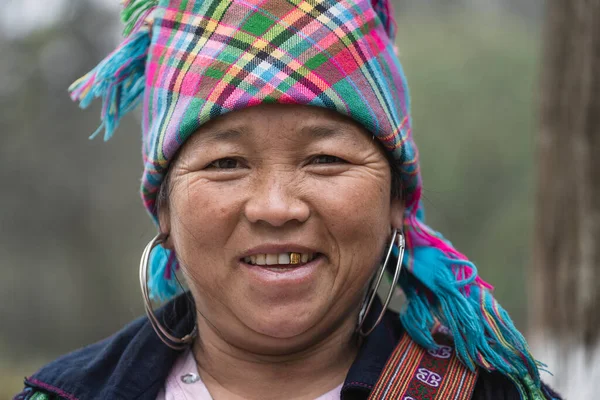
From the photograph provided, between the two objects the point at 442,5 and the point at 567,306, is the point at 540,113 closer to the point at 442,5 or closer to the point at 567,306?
the point at 567,306

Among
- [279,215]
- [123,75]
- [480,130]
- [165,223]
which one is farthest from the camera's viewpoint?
[480,130]

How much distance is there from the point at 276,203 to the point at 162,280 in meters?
0.85

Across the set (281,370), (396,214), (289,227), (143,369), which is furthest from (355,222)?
(143,369)

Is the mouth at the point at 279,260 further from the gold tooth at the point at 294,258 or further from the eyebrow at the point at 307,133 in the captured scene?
the eyebrow at the point at 307,133

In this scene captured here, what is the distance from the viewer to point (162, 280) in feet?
8.66

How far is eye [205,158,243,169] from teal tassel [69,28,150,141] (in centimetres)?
50

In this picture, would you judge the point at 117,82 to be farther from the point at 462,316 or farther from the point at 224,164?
the point at 462,316

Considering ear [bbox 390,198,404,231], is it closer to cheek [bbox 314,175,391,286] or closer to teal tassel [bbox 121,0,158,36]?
cheek [bbox 314,175,391,286]

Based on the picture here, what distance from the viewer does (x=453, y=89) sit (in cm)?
1482

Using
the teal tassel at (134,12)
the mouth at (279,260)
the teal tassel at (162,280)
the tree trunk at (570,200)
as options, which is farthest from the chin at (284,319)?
the tree trunk at (570,200)

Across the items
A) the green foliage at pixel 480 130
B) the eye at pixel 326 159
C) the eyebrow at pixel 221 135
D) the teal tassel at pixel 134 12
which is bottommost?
the green foliage at pixel 480 130

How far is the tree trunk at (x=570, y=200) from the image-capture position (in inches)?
127

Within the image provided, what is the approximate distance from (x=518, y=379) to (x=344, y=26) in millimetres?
1167

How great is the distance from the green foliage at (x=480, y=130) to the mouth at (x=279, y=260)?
40.5ft
